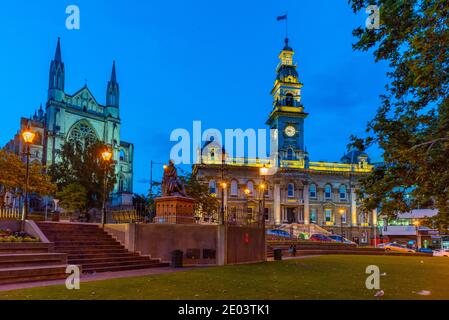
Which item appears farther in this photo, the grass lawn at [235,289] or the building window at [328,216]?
the building window at [328,216]

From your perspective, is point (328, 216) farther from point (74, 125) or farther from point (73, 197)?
point (74, 125)

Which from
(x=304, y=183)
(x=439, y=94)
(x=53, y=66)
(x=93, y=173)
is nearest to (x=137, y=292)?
(x=439, y=94)

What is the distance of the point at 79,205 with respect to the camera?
134ft

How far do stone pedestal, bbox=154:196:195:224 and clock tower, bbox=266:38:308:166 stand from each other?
48.2 m

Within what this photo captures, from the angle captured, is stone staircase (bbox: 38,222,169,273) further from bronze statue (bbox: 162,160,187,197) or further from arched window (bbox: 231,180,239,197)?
arched window (bbox: 231,180,239,197)

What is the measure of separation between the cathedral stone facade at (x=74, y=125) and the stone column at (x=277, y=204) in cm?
2457

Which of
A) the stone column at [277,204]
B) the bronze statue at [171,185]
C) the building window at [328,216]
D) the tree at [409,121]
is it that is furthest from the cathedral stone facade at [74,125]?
the tree at [409,121]

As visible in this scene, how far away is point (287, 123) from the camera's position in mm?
72312

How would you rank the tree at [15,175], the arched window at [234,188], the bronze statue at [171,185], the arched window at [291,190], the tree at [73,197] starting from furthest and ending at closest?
the arched window at [291,190], the arched window at [234,188], the tree at [73,197], the tree at [15,175], the bronze statue at [171,185]

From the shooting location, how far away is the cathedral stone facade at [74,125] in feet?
237

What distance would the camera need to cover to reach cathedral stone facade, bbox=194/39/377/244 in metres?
68.3

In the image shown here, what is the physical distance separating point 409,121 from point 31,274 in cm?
1289

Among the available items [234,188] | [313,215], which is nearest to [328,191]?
[313,215]

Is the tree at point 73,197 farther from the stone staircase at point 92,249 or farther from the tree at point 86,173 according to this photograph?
the stone staircase at point 92,249
